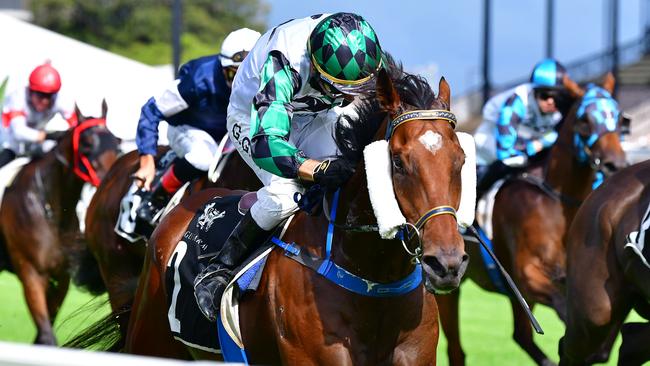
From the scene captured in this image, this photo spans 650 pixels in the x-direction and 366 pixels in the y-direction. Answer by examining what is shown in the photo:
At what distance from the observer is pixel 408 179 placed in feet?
11.0

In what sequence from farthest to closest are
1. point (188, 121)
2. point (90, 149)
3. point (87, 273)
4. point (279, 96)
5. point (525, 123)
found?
point (90, 149)
point (525, 123)
point (87, 273)
point (188, 121)
point (279, 96)

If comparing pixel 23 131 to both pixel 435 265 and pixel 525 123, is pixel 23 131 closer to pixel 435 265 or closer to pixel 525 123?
pixel 525 123

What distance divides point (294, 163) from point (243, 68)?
29.5 inches

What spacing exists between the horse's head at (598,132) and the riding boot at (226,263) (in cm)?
330

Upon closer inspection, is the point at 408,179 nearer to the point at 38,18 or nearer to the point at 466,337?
the point at 466,337

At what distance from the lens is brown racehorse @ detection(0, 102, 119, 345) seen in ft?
25.5

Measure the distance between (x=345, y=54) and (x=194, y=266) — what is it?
3.47 ft

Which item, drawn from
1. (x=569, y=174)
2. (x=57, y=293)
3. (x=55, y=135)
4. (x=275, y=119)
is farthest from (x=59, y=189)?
(x=275, y=119)

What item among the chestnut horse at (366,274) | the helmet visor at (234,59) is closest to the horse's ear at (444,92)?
the chestnut horse at (366,274)

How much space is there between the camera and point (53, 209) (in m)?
7.96

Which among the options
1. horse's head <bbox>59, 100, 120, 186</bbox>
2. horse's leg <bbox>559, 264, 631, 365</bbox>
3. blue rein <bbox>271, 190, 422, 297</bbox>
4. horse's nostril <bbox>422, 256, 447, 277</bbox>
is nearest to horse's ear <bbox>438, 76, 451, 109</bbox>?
blue rein <bbox>271, 190, 422, 297</bbox>

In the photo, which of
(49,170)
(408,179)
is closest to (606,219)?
(408,179)

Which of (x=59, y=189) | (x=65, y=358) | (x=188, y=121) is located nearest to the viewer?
(x=65, y=358)

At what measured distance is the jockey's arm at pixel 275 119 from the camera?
367 cm
